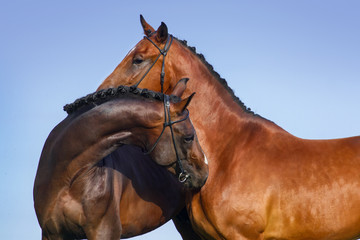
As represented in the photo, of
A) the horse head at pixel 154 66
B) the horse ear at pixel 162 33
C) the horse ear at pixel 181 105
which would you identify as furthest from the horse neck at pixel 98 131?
the horse ear at pixel 162 33

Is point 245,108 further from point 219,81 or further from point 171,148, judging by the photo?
point 171,148

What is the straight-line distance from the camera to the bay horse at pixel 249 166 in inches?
213

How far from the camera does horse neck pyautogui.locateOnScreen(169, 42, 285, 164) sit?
592 centimetres

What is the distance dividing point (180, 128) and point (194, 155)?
1.06 ft

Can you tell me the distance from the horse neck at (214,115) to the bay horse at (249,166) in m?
0.01

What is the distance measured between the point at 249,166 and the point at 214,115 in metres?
0.76

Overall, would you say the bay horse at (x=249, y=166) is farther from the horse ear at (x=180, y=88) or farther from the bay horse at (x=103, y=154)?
the bay horse at (x=103, y=154)

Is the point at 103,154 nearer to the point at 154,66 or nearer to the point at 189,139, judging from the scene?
the point at 189,139

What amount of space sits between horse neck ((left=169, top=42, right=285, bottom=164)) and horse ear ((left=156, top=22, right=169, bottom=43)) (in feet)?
0.62

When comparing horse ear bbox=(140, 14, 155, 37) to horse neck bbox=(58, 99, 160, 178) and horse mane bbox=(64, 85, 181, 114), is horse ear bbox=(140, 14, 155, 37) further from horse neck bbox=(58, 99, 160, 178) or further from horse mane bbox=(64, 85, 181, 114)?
horse neck bbox=(58, 99, 160, 178)

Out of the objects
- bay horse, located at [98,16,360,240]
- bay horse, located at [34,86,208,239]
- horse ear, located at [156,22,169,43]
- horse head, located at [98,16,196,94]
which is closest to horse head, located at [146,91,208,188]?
bay horse, located at [34,86,208,239]

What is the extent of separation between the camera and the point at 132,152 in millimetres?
6570

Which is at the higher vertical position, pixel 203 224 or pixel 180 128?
pixel 180 128

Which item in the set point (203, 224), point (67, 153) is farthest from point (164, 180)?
point (67, 153)
